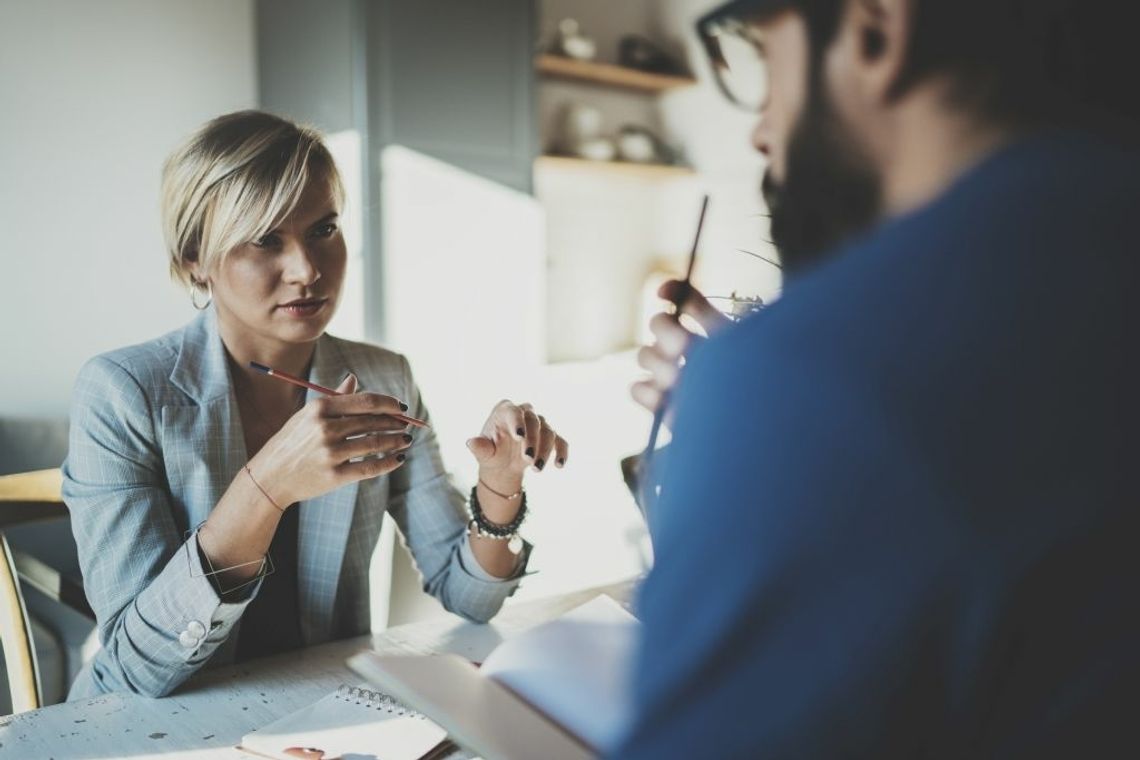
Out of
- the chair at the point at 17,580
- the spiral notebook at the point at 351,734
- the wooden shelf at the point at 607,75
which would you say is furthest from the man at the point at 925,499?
the wooden shelf at the point at 607,75

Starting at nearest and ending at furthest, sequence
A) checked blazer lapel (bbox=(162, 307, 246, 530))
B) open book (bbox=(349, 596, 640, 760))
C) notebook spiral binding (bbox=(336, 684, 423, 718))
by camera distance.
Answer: open book (bbox=(349, 596, 640, 760)) < notebook spiral binding (bbox=(336, 684, 423, 718)) < checked blazer lapel (bbox=(162, 307, 246, 530))

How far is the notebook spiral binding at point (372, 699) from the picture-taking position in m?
0.86

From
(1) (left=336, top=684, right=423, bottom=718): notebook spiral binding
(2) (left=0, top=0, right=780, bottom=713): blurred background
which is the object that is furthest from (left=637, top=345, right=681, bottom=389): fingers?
(2) (left=0, top=0, right=780, bottom=713): blurred background

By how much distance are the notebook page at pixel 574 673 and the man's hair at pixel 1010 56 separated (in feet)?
1.18

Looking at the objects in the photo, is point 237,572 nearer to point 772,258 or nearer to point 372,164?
point 772,258

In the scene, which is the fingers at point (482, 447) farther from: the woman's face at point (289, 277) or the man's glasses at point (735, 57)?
the man's glasses at point (735, 57)

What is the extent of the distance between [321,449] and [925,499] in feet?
2.51

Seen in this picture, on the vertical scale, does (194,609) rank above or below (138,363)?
below

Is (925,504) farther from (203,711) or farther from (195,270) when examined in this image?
(195,270)

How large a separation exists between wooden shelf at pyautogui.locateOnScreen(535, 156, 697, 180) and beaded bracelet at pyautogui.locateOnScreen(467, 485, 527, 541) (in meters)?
2.26

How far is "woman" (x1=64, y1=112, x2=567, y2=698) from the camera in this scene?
0.95 m

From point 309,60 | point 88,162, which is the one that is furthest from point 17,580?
point 309,60

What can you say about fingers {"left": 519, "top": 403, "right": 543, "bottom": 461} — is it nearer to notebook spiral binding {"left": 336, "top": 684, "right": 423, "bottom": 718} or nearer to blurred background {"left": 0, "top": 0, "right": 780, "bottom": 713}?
notebook spiral binding {"left": 336, "top": 684, "right": 423, "bottom": 718}

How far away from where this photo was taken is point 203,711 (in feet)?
2.94
